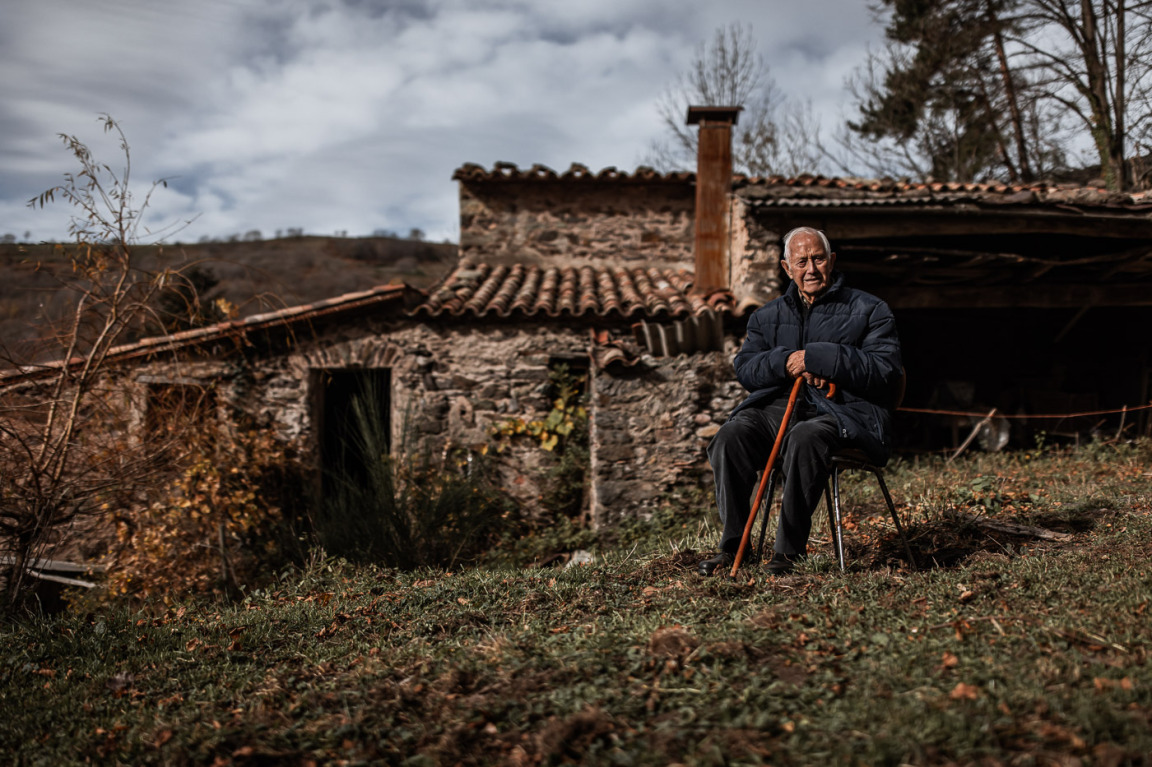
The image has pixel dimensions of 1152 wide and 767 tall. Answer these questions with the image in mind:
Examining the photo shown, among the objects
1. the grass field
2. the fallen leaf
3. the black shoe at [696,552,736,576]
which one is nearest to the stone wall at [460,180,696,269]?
A: the grass field

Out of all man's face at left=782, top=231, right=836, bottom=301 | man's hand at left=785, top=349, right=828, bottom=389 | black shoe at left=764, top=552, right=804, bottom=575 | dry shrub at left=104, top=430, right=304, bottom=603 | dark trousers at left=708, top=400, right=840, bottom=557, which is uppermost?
man's face at left=782, top=231, right=836, bottom=301

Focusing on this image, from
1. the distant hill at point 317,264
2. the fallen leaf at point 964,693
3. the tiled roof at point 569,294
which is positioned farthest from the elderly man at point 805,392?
the distant hill at point 317,264

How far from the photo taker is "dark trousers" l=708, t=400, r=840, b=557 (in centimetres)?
324

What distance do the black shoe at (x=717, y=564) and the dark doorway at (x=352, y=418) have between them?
380cm

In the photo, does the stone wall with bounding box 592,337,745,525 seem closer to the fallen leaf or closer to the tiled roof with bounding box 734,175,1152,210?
the tiled roof with bounding box 734,175,1152,210

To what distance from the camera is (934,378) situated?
9.23 metres

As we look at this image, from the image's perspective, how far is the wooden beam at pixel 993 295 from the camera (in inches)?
301

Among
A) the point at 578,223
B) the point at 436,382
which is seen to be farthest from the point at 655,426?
the point at 578,223

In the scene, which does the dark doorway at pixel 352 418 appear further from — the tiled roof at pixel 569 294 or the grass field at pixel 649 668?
the grass field at pixel 649 668

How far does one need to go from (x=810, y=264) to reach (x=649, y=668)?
6.83 feet

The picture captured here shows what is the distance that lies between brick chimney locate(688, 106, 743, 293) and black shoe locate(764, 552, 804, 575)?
18.2 ft

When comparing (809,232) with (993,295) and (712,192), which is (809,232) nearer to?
(993,295)

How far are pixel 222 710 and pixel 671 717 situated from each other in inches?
62.9

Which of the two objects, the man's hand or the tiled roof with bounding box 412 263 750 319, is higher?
the tiled roof with bounding box 412 263 750 319
